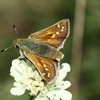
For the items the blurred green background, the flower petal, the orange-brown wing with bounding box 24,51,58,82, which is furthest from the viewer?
the blurred green background

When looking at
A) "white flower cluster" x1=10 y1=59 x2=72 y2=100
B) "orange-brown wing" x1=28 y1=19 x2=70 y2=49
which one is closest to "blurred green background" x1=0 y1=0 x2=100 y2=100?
"white flower cluster" x1=10 y1=59 x2=72 y2=100

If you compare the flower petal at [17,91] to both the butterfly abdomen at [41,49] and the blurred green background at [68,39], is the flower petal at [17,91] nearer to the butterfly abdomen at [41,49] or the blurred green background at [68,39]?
the butterfly abdomen at [41,49]

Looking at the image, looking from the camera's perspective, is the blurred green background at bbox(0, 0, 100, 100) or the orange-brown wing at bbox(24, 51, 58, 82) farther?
the blurred green background at bbox(0, 0, 100, 100)

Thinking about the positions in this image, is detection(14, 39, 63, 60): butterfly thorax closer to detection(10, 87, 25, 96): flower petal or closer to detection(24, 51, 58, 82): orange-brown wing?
detection(24, 51, 58, 82): orange-brown wing

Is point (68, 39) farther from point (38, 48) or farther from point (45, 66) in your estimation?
point (45, 66)

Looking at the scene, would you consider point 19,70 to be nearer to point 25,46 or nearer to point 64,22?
point 25,46

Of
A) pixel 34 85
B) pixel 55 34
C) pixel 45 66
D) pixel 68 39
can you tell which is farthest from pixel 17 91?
pixel 68 39

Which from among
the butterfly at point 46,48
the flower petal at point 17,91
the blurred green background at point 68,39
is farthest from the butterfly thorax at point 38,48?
the blurred green background at point 68,39
